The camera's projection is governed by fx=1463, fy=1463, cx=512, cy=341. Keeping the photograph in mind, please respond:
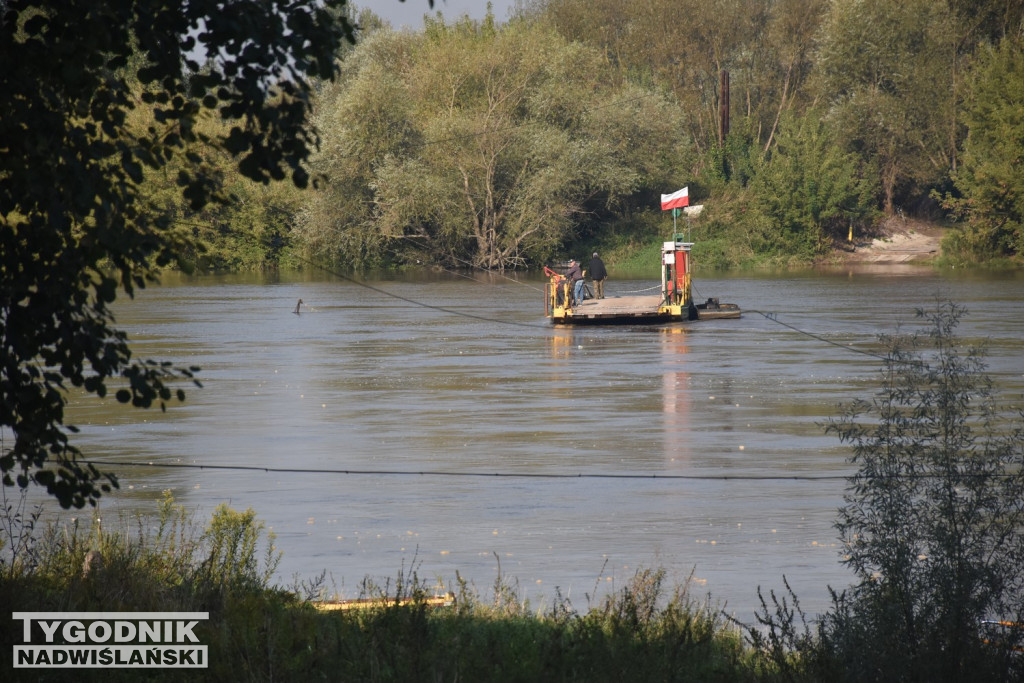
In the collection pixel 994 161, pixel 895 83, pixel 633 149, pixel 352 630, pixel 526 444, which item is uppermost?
pixel 895 83

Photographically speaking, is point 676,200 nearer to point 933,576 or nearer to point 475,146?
point 933,576

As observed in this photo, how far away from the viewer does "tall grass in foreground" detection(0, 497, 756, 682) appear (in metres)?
6.76

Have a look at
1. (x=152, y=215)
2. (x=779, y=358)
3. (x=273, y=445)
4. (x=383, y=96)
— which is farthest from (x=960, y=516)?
(x=383, y=96)

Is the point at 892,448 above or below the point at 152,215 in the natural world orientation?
below

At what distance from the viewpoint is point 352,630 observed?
297 inches

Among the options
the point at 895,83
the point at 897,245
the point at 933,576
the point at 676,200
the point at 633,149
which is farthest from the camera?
the point at 897,245

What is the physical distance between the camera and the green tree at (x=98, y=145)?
5.67 m

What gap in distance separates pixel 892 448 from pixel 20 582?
186 inches

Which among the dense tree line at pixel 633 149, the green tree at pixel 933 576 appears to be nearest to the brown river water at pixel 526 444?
the green tree at pixel 933 576

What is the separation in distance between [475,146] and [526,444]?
5566 cm

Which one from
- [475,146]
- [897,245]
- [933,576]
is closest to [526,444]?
[933,576]

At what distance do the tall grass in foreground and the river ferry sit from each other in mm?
28725

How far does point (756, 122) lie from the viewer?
94.0m

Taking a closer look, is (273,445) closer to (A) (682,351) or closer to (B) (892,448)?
(B) (892,448)
